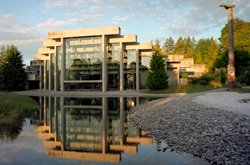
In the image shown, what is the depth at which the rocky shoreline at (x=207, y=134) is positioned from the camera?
27.7ft

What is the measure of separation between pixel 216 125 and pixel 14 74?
61.7 meters

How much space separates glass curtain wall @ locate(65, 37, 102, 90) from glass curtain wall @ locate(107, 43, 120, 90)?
7.75 feet

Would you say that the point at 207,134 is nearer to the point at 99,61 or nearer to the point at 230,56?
the point at 230,56

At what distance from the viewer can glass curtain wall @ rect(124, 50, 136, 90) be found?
59.9 metres

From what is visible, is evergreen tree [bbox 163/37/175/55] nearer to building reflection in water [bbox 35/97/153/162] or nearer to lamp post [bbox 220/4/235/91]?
lamp post [bbox 220/4/235/91]

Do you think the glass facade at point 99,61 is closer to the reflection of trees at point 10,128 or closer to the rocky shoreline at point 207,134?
the reflection of trees at point 10,128

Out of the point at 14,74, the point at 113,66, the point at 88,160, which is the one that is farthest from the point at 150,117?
the point at 14,74

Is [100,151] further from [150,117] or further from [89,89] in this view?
[89,89]

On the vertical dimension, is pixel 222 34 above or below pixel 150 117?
above

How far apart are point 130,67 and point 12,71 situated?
30265mm

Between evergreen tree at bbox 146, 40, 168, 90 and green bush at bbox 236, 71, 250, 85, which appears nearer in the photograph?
green bush at bbox 236, 71, 250, 85

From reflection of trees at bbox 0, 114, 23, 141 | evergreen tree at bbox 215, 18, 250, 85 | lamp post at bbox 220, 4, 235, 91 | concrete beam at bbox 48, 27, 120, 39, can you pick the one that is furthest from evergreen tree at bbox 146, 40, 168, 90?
reflection of trees at bbox 0, 114, 23, 141

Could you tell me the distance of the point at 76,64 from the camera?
6147cm

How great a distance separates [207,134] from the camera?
11.0 m
